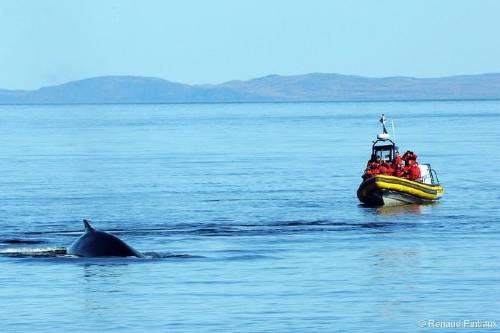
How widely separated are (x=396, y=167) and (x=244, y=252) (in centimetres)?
1877

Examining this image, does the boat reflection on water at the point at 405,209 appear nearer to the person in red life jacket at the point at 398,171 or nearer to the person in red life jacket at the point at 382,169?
the person in red life jacket at the point at 398,171

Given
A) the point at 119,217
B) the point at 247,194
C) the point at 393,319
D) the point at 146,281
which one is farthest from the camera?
the point at 247,194

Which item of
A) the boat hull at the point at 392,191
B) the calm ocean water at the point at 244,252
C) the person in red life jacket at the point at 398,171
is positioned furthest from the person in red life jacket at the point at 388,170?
the calm ocean water at the point at 244,252

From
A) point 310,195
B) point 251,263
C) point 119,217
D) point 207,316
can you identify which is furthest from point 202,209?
point 207,316

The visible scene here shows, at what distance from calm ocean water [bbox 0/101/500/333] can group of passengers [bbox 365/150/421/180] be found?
1755mm

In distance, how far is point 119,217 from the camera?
5303 cm

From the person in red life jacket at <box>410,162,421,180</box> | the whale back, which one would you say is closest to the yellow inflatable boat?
the person in red life jacket at <box>410,162,421,180</box>

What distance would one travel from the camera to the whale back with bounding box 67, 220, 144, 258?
37656mm

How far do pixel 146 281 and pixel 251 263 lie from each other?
14.6 feet

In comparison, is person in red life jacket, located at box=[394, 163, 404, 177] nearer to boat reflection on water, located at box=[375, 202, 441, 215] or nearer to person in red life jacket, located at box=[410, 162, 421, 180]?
person in red life jacket, located at box=[410, 162, 421, 180]

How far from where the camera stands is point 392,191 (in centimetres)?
5675

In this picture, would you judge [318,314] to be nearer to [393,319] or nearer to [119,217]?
[393,319]

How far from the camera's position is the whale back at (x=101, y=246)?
3766cm

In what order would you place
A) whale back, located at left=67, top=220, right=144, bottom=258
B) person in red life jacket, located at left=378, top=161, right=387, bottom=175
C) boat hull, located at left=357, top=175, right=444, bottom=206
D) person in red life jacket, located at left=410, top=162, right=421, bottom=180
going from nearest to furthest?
whale back, located at left=67, top=220, right=144, bottom=258 → boat hull, located at left=357, top=175, right=444, bottom=206 → person in red life jacket, located at left=378, top=161, right=387, bottom=175 → person in red life jacket, located at left=410, top=162, right=421, bottom=180
